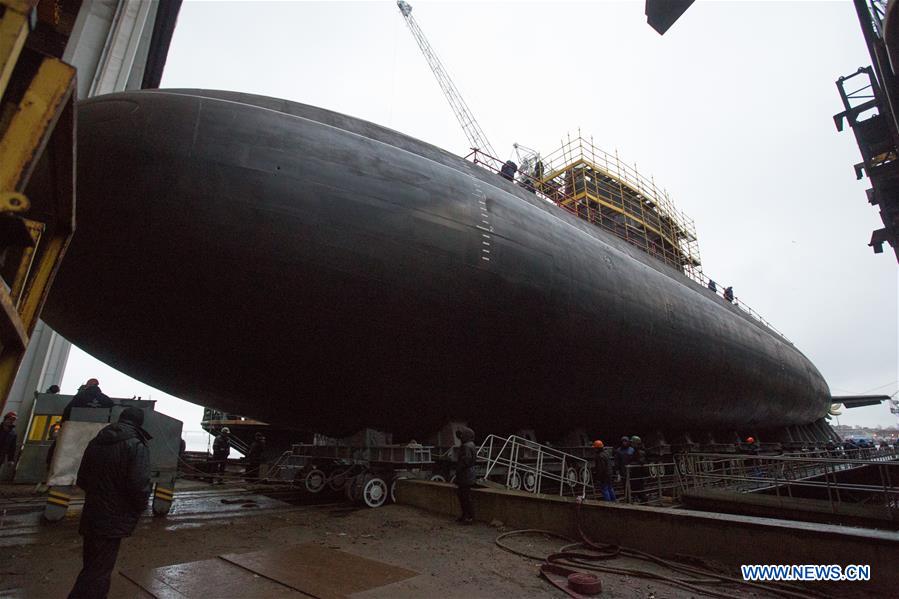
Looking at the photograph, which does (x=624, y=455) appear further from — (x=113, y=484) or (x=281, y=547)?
(x=113, y=484)

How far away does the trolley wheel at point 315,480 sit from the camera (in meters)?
8.20

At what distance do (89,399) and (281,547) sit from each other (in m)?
3.74

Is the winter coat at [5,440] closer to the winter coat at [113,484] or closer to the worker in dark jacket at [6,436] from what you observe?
the worker in dark jacket at [6,436]

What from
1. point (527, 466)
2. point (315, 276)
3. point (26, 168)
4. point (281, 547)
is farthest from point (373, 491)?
point (26, 168)

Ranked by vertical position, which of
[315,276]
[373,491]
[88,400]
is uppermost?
[315,276]

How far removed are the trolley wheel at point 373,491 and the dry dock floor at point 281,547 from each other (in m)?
0.21

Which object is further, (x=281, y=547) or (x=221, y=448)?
(x=221, y=448)

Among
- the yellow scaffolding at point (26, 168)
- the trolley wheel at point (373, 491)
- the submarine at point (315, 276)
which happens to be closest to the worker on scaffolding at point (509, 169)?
the submarine at point (315, 276)

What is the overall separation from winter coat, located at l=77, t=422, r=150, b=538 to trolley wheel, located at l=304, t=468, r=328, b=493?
5.21 meters

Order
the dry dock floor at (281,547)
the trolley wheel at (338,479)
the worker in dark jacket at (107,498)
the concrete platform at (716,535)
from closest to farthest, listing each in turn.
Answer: the worker in dark jacket at (107,498)
the dry dock floor at (281,547)
the concrete platform at (716,535)
the trolley wheel at (338,479)

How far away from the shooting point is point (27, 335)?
2801 mm

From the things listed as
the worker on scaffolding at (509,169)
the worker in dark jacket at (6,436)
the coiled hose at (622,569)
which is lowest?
the coiled hose at (622,569)

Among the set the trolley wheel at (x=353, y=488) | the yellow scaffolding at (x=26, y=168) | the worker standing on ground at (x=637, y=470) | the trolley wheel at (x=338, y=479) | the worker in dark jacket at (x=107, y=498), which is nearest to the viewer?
the yellow scaffolding at (x=26, y=168)

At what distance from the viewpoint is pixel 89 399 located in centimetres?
654
